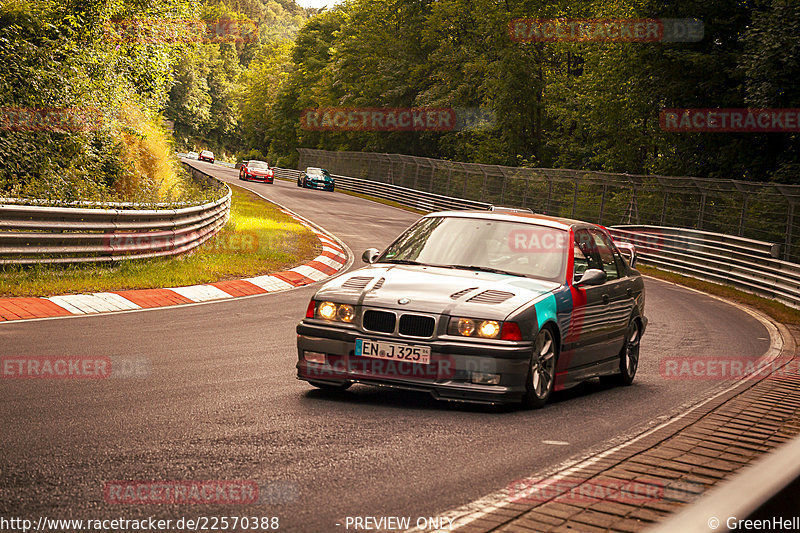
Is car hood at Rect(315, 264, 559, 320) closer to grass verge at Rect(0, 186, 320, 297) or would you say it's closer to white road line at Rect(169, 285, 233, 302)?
grass verge at Rect(0, 186, 320, 297)

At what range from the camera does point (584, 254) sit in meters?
8.80

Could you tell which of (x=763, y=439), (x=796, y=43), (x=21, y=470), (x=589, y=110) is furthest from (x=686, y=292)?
(x=589, y=110)

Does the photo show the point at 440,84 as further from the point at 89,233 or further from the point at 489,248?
the point at 489,248

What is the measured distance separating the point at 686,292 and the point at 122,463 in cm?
1946

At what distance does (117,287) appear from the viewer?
1338 centimetres

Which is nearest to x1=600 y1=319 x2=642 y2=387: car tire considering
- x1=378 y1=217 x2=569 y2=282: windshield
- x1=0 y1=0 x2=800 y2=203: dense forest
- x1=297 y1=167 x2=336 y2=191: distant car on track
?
x1=378 y1=217 x2=569 y2=282: windshield

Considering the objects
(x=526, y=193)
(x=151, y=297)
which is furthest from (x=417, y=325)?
(x=526, y=193)

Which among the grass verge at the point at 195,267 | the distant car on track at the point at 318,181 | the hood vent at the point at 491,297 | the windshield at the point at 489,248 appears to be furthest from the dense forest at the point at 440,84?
the hood vent at the point at 491,297

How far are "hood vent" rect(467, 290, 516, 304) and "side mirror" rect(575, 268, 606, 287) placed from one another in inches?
37.9

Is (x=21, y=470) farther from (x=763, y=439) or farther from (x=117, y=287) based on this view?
(x=117, y=287)

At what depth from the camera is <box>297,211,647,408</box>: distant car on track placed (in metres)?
6.93

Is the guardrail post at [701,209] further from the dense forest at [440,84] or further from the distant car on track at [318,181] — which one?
the distant car on track at [318,181]

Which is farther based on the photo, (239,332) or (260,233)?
(260,233)

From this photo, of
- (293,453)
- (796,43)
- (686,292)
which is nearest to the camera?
(293,453)
